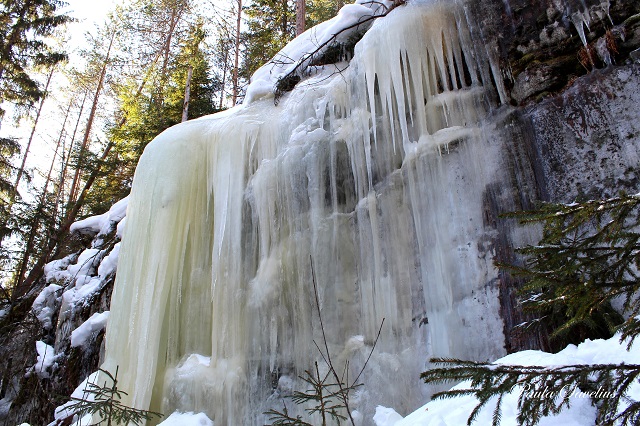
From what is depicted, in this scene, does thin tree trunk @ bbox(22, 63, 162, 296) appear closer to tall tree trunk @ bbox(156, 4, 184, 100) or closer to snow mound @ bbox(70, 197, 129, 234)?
snow mound @ bbox(70, 197, 129, 234)

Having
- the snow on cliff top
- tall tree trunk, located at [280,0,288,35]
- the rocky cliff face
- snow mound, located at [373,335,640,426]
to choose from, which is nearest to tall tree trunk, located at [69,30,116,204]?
tall tree trunk, located at [280,0,288,35]

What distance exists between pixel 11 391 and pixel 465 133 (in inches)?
303

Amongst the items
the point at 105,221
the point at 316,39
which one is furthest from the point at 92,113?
the point at 316,39

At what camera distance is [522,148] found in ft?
11.7

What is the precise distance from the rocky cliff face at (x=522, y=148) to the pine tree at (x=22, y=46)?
10.3 m

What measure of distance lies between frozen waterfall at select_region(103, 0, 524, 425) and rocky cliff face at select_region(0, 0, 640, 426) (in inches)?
0.9

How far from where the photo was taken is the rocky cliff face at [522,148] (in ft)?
10.6

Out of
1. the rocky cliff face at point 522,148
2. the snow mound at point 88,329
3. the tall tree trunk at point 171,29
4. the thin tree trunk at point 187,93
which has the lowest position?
the snow mound at point 88,329

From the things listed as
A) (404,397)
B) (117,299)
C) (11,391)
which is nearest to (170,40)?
(11,391)

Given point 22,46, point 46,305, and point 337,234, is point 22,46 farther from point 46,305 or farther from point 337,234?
point 337,234

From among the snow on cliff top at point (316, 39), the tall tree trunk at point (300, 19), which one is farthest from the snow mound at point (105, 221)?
the tall tree trunk at point (300, 19)

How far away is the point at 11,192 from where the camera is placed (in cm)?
1016

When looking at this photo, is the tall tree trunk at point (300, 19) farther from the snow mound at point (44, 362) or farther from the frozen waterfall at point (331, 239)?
the snow mound at point (44, 362)

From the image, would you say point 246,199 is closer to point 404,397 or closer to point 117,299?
point 117,299
